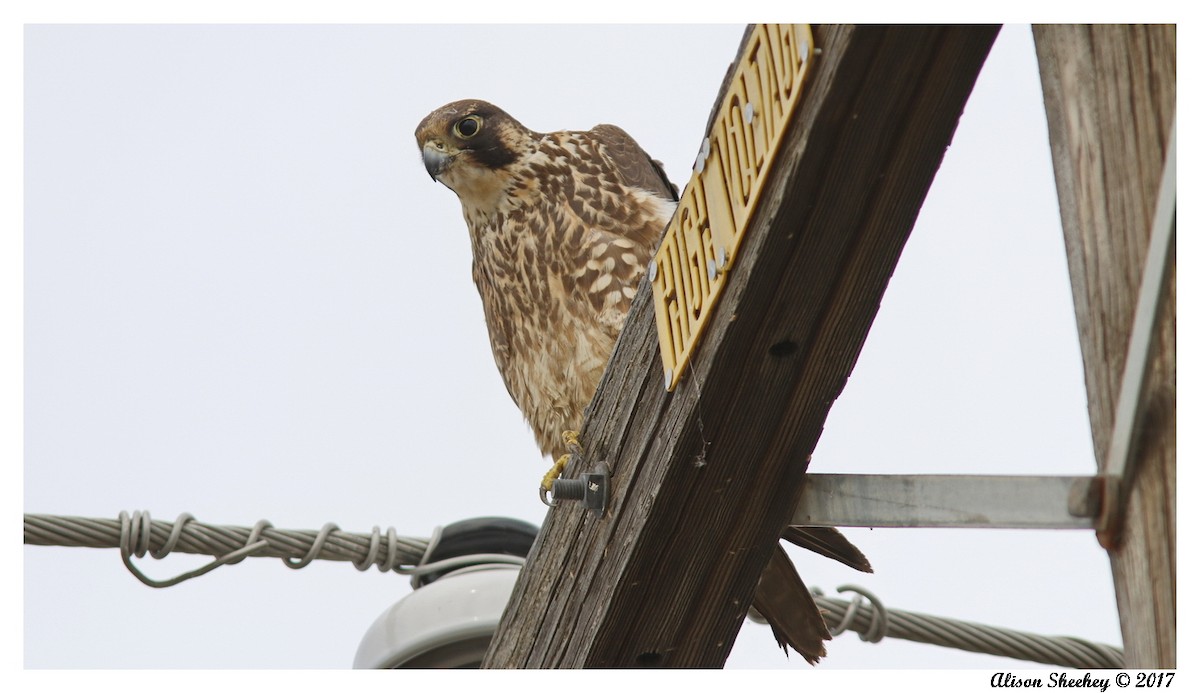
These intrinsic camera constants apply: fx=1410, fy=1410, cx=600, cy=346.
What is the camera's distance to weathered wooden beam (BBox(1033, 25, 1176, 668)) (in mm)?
1192

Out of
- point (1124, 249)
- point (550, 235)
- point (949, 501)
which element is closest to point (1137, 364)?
point (1124, 249)

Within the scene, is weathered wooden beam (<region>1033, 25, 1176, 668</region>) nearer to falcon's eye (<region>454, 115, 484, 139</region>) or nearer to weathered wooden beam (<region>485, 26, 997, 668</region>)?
weathered wooden beam (<region>485, 26, 997, 668</region>)

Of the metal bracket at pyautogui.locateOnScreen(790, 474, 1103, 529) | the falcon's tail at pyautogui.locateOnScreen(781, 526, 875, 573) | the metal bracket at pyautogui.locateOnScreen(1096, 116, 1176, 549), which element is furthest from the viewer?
the falcon's tail at pyautogui.locateOnScreen(781, 526, 875, 573)

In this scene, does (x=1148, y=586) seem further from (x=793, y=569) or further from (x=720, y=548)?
(x=793, y=569)

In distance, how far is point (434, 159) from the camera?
358cm

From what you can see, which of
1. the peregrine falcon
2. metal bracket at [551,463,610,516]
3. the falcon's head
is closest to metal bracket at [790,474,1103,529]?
metal bracket at [551,463,610,516]

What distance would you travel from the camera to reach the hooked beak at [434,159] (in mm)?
3572

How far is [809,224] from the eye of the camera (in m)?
1.56

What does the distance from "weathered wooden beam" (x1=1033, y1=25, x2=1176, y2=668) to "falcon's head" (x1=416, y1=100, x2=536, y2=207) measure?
224 cm

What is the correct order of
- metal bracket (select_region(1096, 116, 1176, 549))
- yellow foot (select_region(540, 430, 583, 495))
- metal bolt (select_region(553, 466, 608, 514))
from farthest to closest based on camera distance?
yellow foot (select_region(540, 430, 583, 495)) → metal bolt (select_region(553, 466, 608, 514)) → metal bracket (select_region(1096, 116, 1176, 549))

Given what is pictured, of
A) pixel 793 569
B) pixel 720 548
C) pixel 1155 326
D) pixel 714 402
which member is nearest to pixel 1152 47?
pixel 1155 326

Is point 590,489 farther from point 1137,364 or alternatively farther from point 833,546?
point 1137,364

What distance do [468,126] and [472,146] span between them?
3.3 inches

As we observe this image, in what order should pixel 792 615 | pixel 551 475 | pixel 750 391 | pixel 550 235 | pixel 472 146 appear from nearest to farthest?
1. pixel 750 391
2. pixel 792 615
3. pixel 551 475
4. pixel 550 235
5. pixel 472 146
